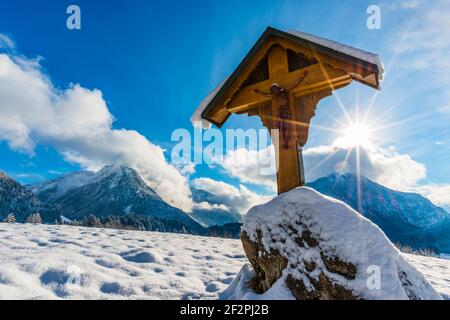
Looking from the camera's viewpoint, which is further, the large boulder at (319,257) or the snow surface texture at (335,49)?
the snow surface texture at (335,49)

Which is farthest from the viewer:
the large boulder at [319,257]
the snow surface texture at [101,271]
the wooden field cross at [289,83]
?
the wooden field cross at [289,83]

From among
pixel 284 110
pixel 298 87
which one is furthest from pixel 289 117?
pixel 298 87

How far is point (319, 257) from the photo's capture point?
3.74m

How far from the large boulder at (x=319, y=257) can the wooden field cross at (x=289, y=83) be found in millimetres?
758

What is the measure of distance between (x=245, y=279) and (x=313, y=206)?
1.65 metres

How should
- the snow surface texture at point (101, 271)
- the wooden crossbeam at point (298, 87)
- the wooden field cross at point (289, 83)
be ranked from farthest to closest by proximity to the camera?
1. the wooden crossbeam at point (298, 87)
2. the wooden field cross at point (289, 83)
3. the snow surface texture at point (101, 271)

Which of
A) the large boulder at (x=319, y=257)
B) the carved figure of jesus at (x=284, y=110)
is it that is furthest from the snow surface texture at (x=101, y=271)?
the carved figure of jesus at (x=284, y=110)

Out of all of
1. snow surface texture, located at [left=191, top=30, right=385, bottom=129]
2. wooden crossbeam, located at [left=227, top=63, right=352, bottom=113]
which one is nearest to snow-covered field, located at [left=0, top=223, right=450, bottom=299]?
snow surface texture, located at [left=191, top=30, right=385, bottom=129]

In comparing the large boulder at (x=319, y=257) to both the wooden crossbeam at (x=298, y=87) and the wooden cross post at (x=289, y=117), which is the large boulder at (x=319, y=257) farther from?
the wooden crossbeam at (x=298, y=87)

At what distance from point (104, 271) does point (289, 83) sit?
4.54 metres

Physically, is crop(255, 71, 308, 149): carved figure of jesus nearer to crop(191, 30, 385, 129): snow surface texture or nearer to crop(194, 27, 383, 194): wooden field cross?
crop(194, 27, 383, 194): wooden field cross

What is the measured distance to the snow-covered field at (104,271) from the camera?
156 inches

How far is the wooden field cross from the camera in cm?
470

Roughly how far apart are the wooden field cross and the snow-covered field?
2.28 metres
